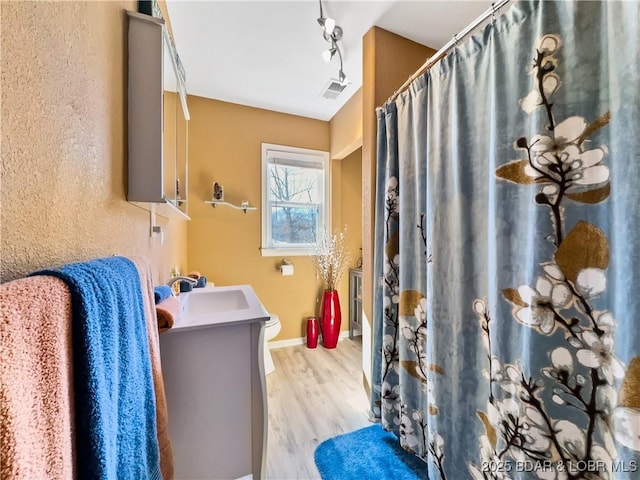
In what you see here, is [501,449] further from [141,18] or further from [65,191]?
[141,18]

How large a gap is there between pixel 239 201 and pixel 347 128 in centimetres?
128

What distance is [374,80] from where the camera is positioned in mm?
1599

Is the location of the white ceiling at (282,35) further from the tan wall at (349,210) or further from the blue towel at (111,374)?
the blue towel at (111,374)

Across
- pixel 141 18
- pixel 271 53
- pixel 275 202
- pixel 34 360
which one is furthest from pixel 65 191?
pixel 275 202

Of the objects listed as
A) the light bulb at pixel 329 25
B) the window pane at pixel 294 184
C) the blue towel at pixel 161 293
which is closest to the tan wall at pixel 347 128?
the window pane at pixel 294 184

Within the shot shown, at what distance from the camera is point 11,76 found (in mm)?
403

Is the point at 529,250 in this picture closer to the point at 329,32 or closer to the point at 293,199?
the point at 329,32

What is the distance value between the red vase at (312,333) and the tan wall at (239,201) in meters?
0.13

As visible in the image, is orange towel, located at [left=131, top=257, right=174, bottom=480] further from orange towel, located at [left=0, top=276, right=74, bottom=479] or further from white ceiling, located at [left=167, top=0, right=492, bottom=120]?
white ceiling, located at [left=167, top=0, right=492, bottom=120]

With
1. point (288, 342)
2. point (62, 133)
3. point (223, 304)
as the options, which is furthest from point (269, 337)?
point (62, 133)

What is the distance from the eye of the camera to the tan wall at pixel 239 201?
7.74 feet

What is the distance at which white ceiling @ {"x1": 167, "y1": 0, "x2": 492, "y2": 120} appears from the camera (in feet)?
4.69

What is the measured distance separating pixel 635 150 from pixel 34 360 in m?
1.24

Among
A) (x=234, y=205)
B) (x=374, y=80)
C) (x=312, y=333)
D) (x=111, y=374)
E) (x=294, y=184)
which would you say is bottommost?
(x=312, y=333)
